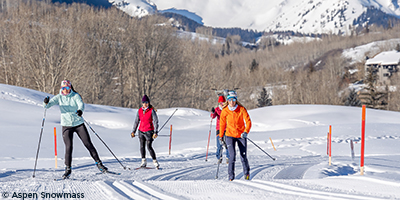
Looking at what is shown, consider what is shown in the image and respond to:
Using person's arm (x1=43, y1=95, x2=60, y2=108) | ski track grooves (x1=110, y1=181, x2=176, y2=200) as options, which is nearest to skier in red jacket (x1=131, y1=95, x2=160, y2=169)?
person's arm (x1=43, y1=95, x2=60, y2=108)

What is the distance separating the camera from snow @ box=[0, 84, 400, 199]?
5.62 metres

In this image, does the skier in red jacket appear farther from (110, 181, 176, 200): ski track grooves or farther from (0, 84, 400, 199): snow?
(110, 181, 176, 200): ski track grooves

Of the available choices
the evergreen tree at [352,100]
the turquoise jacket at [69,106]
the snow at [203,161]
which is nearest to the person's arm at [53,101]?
the turquoise jacket at [69,106]

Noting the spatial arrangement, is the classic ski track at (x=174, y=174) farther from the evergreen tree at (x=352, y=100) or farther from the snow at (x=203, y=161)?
the evergreen tree at (x=352, y=100)

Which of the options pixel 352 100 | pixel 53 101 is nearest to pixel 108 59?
pixel 352 100

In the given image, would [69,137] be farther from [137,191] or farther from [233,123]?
[233,123]

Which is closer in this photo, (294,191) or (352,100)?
(294,191)

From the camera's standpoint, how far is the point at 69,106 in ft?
22.7

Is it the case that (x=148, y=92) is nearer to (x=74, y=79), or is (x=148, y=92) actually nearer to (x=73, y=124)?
(x=74, y=79)

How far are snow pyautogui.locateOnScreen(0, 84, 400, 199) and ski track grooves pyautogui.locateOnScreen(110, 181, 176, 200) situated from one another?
0.02 m

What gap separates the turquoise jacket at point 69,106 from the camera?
271 inches

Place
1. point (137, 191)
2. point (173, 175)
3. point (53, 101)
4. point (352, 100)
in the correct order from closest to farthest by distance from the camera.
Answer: point (137, 191) → point (53, 101) → point (173, 175) → point (352, 100)

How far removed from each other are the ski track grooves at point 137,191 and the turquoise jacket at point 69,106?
5.61ft

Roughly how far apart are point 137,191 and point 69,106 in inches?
99.1
